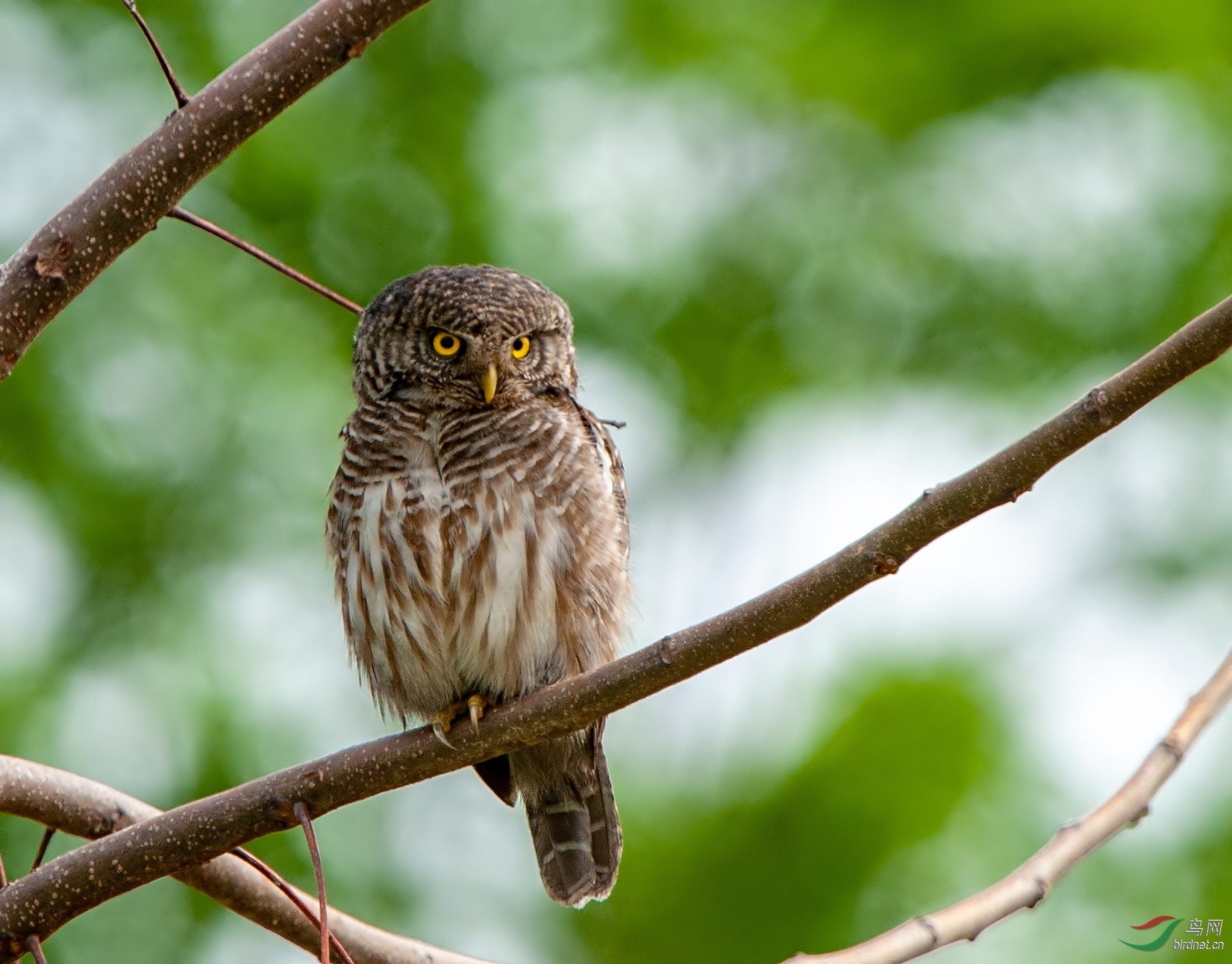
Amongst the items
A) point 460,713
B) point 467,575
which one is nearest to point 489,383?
point 467,575

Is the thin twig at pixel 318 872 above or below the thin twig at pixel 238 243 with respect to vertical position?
below

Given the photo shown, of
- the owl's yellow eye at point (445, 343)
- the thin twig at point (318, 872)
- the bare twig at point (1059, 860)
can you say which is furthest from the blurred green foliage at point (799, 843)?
the bare twig at point (1059, 860)

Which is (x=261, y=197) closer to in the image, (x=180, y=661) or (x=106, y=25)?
(x=106, y=25)

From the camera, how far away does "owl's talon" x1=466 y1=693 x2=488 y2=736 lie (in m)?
3.33

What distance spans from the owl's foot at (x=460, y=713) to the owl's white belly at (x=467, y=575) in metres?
0.05

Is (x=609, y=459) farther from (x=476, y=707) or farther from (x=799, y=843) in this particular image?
(x=799, y=843)

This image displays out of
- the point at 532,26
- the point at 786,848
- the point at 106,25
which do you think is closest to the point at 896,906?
the point at 786,848

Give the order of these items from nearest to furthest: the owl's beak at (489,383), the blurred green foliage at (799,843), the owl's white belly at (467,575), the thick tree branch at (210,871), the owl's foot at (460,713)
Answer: the thick tree branch at (210,871)
the owl's foot at (460,713)
the owl's white belly at (467,575)
the owl's beak at (489,383)
the blurred green foliage at (799,843)

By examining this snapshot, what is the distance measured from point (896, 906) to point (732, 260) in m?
5.18

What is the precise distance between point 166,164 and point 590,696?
1.26 m

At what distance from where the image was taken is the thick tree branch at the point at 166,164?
2393mm

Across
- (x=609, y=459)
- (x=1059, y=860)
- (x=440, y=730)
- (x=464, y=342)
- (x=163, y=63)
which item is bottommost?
(x=1059, y=860)

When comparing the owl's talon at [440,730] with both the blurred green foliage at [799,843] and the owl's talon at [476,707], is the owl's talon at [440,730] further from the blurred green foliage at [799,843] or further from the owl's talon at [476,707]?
the blurred green foliage at [799,843]

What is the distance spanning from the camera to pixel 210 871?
9.81 feet
